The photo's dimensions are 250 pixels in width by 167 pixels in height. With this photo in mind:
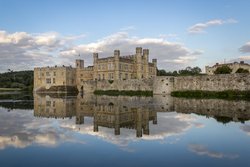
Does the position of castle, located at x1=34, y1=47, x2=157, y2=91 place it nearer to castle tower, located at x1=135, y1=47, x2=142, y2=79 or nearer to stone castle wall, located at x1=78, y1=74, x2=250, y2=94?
castle tower, located at x1=135, y1=47, x2=142, y2=79

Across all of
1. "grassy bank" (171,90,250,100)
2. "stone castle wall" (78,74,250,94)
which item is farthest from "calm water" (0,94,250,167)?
"stone castle wall" (78,74,250,94)

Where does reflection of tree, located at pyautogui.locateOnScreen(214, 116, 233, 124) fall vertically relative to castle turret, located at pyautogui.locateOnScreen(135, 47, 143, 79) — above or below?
below

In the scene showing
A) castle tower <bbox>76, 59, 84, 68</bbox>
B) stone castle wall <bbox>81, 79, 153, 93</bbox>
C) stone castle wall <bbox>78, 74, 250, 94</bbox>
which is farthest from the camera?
castle tower <bbox>76, 59, 84, 68</bbox>

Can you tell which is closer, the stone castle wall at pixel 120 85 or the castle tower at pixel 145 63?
the stone castle wall at pixel 120 85

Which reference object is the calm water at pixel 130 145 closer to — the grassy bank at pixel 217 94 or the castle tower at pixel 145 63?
the grassy bank at pixel 217 94

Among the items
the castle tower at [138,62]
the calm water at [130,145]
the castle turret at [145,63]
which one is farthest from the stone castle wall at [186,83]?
the calm water at [130,145]

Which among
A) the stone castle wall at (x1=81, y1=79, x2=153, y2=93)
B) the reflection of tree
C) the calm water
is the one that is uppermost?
the stone castle wall at (x1=81, y1=79, x2=153, y2=93)

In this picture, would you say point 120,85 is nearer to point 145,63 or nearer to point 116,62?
point 116,62

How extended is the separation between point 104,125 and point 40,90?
72.6m

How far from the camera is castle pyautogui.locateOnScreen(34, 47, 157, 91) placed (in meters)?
71.0

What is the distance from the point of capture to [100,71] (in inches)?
2923

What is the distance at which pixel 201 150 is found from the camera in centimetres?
899

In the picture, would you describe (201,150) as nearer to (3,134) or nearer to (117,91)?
(3,134)

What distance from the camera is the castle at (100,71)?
233 feet
